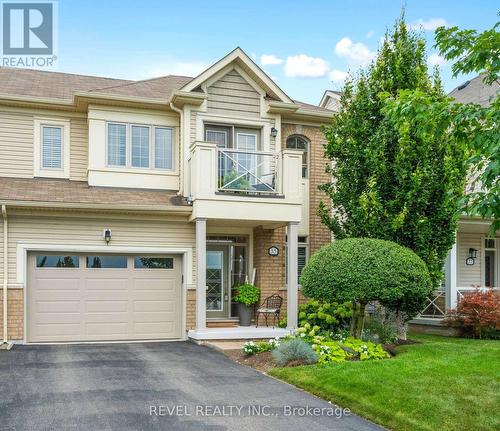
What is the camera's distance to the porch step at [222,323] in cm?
1531

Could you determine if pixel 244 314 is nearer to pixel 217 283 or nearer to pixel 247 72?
pixel 217 283

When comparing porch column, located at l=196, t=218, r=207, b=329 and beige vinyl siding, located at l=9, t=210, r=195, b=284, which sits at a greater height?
beige vinyl siding, located at l=9, t=210, r=195, b=284

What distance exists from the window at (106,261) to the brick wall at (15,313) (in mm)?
1670

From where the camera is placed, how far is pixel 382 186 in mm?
13477

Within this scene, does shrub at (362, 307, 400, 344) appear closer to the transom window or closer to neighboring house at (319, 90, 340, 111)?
the transom window

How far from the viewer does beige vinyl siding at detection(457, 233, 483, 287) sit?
19.9 m

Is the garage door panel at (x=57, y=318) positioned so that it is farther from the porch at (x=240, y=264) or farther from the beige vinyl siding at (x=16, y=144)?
the beige vinyl siding at (x=16, y=144)

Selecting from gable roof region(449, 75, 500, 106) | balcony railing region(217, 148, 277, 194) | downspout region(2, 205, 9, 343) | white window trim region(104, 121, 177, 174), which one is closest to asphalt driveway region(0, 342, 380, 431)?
downspout region(2, 205, 9, 343)

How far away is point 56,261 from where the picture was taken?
14008mm

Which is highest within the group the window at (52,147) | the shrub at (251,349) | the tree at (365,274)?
the window at (52,147)

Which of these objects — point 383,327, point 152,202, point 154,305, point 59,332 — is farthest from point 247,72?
point 59,332

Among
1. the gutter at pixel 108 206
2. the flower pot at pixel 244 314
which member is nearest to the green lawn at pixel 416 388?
the flower pot at pixel 244 314

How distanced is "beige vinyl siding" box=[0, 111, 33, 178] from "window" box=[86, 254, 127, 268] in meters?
2.83

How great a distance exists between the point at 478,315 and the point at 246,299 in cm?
576
